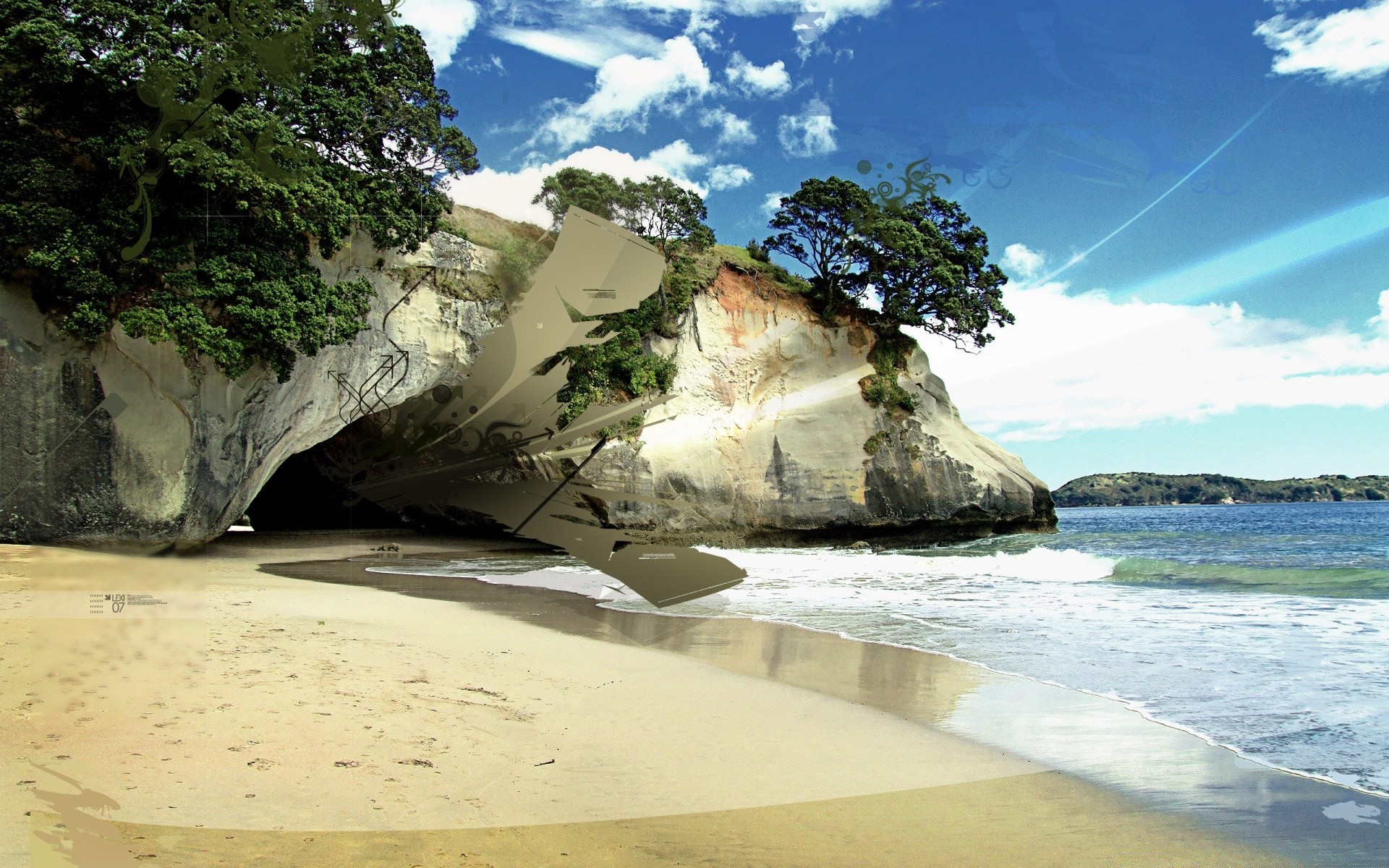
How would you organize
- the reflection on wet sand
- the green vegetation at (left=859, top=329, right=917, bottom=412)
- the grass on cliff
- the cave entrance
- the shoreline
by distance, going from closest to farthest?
the shoreline < the reflection on wet sand < the grass on cliff < the green vegetation at (left=859, top=329, right=917, bottom=412) < the cave entrance

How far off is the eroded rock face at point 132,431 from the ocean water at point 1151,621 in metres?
3.56

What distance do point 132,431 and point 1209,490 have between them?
279 ft

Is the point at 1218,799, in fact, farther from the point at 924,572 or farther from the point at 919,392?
the point at 919,392

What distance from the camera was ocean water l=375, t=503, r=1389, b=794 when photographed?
184 inches

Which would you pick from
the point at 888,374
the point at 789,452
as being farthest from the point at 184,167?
the point at 888,374

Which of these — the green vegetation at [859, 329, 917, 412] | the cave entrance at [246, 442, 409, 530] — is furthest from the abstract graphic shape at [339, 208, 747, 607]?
the cave entrance at [246, 442, 409, 530]

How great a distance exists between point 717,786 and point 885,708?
1.86m

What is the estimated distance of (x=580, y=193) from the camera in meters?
19.5

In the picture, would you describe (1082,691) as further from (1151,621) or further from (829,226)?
(829,226)

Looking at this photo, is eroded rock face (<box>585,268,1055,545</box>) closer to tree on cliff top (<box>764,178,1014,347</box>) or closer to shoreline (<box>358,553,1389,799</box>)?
tree on cliff top (<box>764,178,1014,347</box>)

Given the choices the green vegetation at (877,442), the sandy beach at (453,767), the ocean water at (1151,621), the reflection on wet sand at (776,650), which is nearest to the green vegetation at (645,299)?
the ocean water at (1151,621)

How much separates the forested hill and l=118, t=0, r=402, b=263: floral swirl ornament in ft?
248

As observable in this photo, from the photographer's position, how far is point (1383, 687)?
5.26m

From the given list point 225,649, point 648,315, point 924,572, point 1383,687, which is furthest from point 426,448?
point 648,315
